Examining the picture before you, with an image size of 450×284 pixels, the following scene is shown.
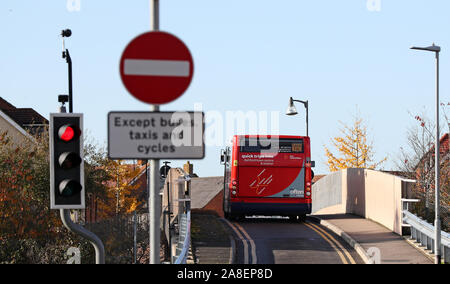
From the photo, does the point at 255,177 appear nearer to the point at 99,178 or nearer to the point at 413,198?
the point at 413,198

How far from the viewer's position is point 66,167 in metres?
10.7

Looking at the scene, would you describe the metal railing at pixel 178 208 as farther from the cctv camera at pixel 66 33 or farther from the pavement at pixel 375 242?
the cctv camera at pixel 66 33

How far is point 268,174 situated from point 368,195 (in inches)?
189

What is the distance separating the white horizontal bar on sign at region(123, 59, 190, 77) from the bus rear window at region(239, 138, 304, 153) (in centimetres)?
2068

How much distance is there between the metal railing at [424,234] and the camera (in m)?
21.8

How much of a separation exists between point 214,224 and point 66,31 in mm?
9953

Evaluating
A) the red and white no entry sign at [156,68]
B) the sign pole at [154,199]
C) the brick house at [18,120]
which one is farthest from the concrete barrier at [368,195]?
the red and white no entry sign at [156,68]

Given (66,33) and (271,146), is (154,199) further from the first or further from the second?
(66,33)

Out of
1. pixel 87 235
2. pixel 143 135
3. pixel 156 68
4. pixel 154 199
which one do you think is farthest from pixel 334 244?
pixel 156 68

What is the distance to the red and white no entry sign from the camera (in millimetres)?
7129

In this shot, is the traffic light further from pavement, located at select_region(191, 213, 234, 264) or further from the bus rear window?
the bus rear window

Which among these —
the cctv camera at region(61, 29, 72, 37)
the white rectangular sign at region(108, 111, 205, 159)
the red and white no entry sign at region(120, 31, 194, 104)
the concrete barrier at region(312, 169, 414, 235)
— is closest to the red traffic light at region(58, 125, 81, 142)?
the white rectangular sign at region(108, 111, 205, 159)

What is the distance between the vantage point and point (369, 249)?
22266 millimetres
